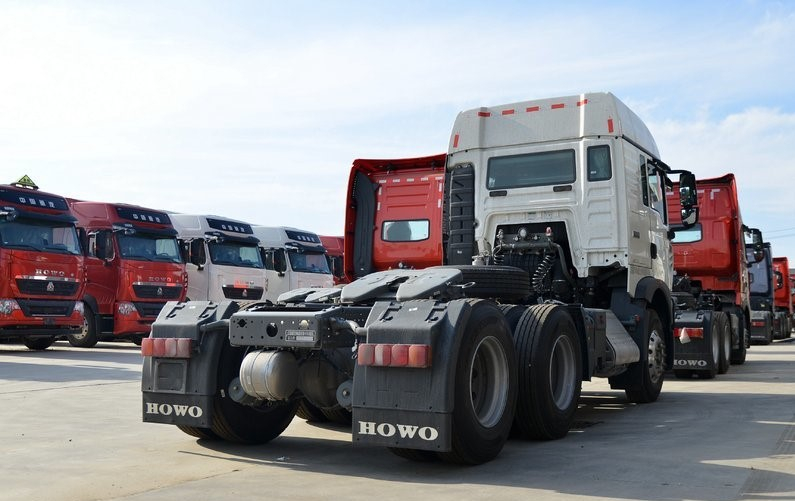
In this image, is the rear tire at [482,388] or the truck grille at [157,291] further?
the truck grille at [157,291]

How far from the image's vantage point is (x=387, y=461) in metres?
6.31

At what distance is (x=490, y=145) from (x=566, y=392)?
11.0 feet

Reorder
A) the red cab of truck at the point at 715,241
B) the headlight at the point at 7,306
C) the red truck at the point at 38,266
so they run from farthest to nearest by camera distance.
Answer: the red truck at the point at 38,266, the headlight at the point at 7,306, the red cab of truck at the point at 715,241

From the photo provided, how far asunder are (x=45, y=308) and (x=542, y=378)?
525 inches

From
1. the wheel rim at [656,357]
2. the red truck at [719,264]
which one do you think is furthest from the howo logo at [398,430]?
the red truck at [719,264]

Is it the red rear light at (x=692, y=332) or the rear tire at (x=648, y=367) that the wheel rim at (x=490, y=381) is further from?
the red rear light at (x=692, y=332)

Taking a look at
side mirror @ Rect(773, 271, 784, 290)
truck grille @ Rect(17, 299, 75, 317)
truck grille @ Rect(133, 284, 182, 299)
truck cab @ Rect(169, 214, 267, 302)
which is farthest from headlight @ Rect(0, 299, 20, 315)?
side mirror @ Rect(773, 271, 784, 290)

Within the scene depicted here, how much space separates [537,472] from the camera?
581cm

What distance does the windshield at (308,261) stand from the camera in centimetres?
2489

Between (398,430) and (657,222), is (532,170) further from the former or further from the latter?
(398,430)

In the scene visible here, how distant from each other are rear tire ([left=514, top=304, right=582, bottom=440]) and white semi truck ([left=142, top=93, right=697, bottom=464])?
14 millimetres

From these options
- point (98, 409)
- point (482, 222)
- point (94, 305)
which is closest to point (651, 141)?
point (482, 222)

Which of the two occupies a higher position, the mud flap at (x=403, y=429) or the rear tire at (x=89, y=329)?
the rear tire at (x=89, y=329)

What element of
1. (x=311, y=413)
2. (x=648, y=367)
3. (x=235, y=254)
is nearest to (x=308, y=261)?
(x=235, y=254)
